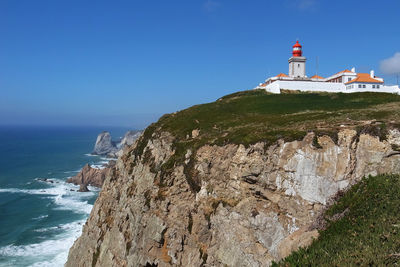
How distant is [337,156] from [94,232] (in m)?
27.0

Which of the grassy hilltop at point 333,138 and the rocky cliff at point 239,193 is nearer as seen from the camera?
the grassy hilltop at point 333,138

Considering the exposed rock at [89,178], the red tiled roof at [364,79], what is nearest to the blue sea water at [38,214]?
the exposed rock at [89,178]

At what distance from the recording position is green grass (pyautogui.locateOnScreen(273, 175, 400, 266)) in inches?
483

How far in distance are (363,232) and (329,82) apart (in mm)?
47335

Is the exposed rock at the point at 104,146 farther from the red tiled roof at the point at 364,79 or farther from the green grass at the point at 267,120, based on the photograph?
the red tiled roof at the point at 364,79

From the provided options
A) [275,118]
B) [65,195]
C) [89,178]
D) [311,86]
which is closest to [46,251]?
[65,195]

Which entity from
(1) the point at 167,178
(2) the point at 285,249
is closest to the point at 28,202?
(1) the point at 167,178

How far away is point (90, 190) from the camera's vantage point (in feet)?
266

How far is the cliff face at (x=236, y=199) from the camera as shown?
1994 cm

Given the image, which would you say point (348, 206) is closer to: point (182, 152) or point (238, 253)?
point (238, 253)

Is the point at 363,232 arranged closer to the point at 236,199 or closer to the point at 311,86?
the point at 236,199

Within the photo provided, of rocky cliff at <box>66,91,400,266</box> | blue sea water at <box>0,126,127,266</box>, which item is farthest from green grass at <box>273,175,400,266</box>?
blue sea water at <box>0,126,127,266</box>

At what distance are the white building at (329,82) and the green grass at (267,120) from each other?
16.5 ft

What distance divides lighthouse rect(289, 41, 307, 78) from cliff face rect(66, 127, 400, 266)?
125 feet
